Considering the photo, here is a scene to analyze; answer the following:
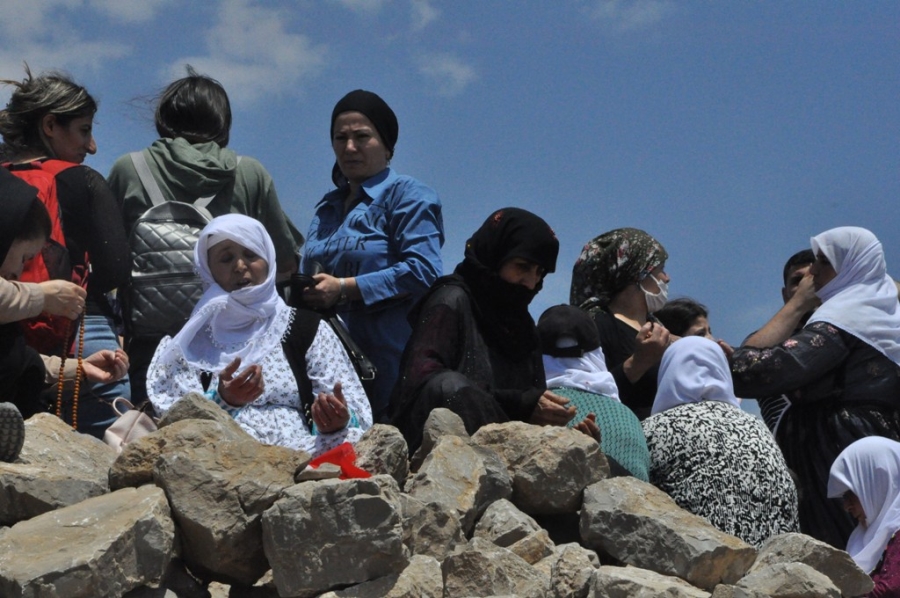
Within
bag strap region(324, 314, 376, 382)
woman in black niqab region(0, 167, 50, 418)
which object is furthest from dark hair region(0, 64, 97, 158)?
bag strap region(324, 314, 376, 382)

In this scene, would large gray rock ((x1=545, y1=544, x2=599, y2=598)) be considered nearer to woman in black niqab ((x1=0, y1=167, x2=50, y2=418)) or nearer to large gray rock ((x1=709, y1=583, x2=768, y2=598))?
large gray rock ((x1=709, y1=583, x2=768, y2=598))

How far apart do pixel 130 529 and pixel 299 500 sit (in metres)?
0.54

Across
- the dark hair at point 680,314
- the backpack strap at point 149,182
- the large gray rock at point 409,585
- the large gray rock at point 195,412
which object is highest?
the backpack strap at point 149,182

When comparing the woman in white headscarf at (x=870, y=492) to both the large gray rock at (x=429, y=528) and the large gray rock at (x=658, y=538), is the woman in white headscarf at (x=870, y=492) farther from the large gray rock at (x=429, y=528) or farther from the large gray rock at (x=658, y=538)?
the large gray rock at (x=429, y=528)

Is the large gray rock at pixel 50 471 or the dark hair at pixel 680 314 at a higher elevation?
the dark hair at pixel 680 314

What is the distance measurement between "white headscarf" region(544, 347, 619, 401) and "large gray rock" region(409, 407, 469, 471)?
704 mm

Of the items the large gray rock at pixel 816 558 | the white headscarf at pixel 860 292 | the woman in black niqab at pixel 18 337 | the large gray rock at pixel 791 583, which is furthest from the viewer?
the white headscarf at pixel 860 292

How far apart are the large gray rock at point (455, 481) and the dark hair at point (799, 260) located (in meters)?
3.16

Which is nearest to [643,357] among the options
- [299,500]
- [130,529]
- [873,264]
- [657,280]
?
[657,280]

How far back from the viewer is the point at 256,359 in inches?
228

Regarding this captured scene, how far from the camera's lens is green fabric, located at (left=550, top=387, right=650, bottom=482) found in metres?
5.91

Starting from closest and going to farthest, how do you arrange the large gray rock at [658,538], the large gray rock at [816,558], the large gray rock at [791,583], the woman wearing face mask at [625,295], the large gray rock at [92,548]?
the large gray rock at [92,548] → the large gray rock at [791,583] → the large gray rock at [658,538] → the large gray rock at [816,558] → the woman wearing face mask at [625,295]

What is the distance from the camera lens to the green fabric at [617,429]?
233 inches

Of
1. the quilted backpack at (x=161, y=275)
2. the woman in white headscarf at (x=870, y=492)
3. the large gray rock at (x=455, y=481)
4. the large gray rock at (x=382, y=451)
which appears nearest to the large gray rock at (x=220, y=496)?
the large gray rock at (x=382, y=451)
